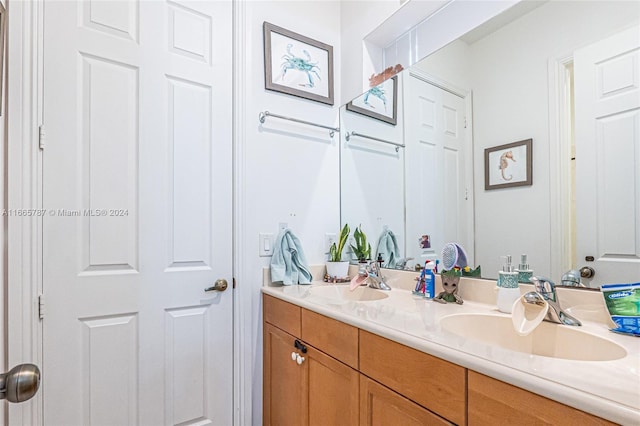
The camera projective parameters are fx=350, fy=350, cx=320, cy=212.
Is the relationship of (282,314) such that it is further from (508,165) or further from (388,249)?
(508,165)

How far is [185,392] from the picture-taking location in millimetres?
1507

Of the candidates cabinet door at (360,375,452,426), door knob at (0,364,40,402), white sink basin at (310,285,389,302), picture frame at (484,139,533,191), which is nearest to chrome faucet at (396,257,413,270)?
white sink basin at (310,285,389,302)

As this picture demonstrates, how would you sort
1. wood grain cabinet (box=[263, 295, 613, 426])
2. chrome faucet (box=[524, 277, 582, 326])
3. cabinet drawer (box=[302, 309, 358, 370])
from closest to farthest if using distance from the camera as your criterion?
wood grain cabinet (box=[263, 295, 613, 426]), chrome faucet (box=[524, 277, 582, 326]), cabinet drawer (box=[302, 309, 358, 370])

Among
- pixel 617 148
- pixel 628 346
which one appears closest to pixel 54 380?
pixel 628 346

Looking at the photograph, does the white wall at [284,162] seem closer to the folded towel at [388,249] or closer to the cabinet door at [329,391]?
the folded towel at [388,249]

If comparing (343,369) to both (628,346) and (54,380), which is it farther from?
(54,380)

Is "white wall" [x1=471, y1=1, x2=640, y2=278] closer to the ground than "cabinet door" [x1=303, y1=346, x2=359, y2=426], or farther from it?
farther from it

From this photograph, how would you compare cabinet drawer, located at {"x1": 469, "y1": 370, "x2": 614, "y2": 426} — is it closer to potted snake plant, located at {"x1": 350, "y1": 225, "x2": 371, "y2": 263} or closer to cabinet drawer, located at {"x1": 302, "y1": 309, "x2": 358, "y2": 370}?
cabinet drawer, located at {"x1": 302, "y1": 309, "x2": 358, "y2": 370}

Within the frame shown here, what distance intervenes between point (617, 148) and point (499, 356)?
729mm

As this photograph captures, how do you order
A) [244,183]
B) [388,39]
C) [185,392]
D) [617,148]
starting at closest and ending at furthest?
[617,148] < [185,392] < [244,183] < [388,39]

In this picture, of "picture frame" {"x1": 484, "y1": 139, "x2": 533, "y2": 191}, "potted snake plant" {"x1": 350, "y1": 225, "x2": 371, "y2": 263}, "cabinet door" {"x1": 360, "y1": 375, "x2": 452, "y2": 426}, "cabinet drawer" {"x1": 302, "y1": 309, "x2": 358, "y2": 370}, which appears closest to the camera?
"cabinet door" {"x1": 360, "y1": 375, "x2": 452, "y2": 426}

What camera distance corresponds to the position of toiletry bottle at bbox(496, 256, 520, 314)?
110cm

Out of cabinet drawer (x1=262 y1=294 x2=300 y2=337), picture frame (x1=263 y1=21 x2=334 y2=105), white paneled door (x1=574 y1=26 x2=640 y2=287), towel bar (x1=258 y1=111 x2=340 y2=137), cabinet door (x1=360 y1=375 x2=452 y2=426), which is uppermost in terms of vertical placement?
picture frame (x1=263 y1=21 x2=334 y2=105)

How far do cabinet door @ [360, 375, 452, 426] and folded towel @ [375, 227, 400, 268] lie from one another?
0.80 metres
